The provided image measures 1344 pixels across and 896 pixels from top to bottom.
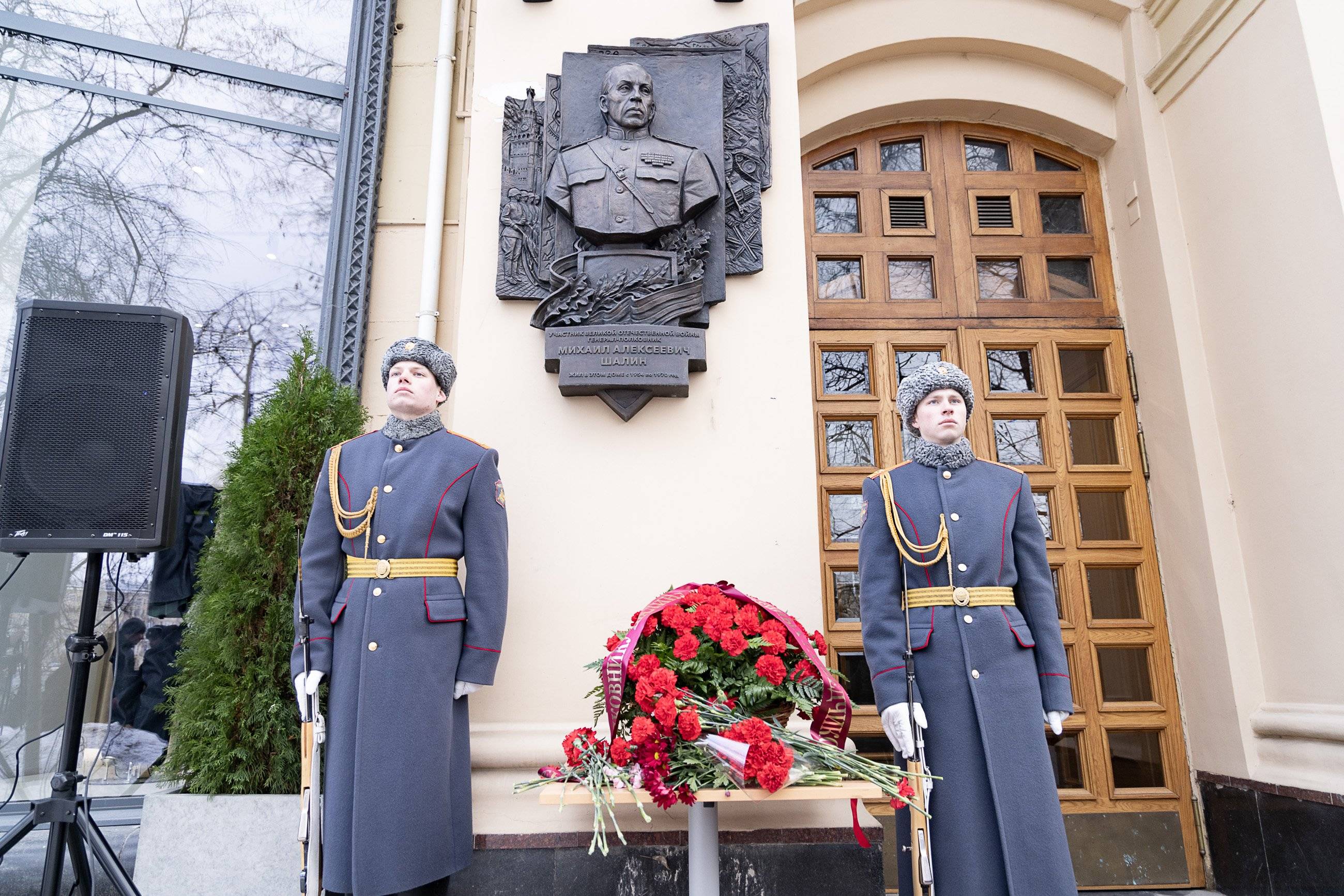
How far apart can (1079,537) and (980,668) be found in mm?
2177

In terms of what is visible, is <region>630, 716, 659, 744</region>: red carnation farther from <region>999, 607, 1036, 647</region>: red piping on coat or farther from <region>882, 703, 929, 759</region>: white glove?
<region>999, 607, 1036, 647</region>: red piping on coat

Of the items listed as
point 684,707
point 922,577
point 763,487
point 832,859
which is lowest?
point 832,859

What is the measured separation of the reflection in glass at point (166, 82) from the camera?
4582mm

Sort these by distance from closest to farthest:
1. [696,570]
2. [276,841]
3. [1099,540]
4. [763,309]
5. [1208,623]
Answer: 1. [276,841]
2. [696,570]
3. [763,309]
4. [1208,623]
5. [1099,540]

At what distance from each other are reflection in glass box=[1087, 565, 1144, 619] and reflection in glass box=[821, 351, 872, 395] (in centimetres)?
151

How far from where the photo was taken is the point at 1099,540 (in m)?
4.48

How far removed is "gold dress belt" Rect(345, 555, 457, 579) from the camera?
2.85 meters

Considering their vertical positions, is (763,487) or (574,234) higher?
(574,234)

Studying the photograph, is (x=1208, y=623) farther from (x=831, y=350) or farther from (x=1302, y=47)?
(x=1302, y=47)

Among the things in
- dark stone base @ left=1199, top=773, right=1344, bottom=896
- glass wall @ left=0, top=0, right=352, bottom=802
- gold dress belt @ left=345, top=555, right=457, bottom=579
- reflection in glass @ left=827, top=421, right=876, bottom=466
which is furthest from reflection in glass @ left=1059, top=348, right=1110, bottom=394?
glass wall @ left=0, top=0, right=352, bottom=802

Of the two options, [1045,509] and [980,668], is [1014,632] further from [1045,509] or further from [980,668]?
[1045,509]

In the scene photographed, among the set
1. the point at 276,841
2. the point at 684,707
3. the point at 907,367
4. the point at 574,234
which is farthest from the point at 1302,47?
the point at 276,841

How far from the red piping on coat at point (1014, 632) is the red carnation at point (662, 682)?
42.4 inches

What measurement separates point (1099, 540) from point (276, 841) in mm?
4023
